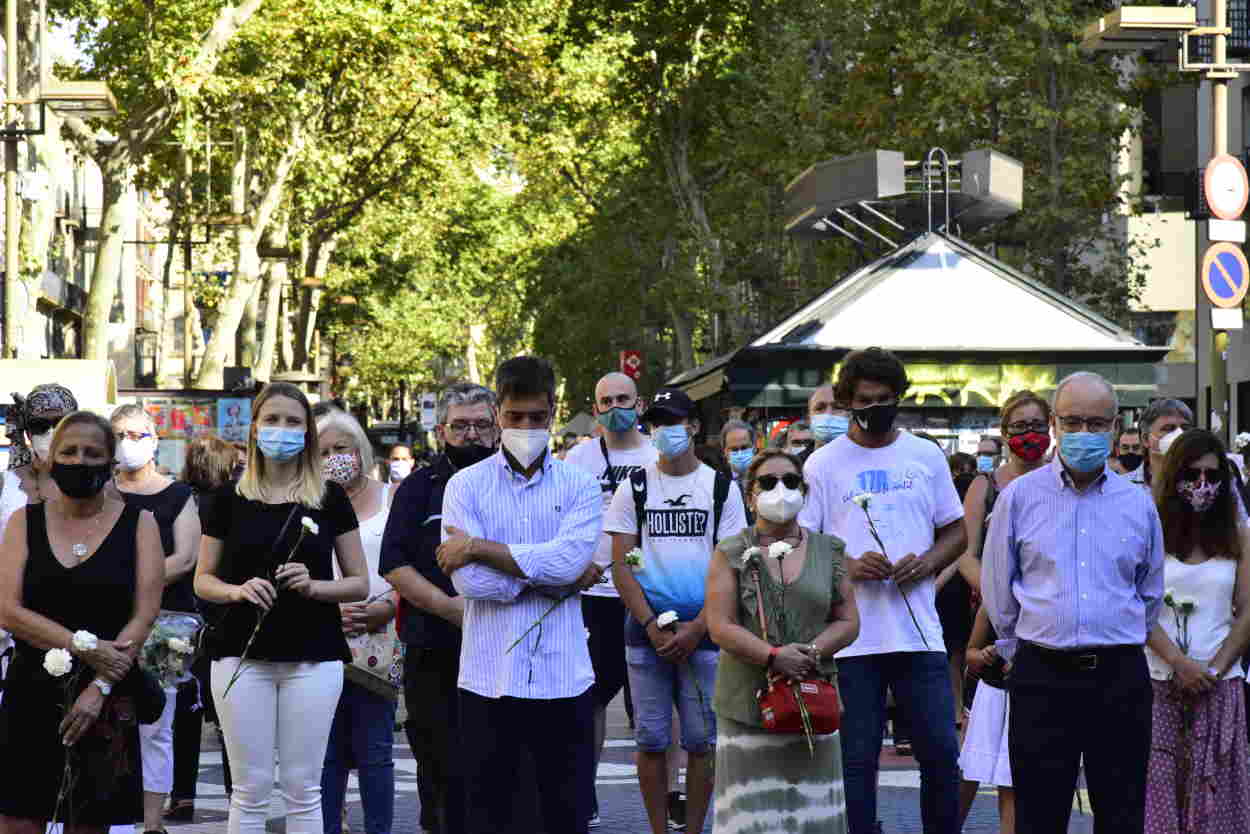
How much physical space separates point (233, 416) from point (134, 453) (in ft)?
66.4

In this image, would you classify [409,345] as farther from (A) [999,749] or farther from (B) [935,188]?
(A) [999,749]

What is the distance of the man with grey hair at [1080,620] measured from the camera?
725 cm

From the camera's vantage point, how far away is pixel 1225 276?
18.3 metres

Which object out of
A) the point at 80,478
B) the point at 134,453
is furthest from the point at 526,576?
the point at 134,453

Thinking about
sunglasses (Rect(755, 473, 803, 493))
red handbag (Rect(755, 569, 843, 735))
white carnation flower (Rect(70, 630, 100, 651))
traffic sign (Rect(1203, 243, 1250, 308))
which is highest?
traffic sign (Rect(1203, 243, 1250, 308))

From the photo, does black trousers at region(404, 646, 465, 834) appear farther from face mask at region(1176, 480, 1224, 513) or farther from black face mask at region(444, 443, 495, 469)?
face mask at region(1176, 480, 1224, 513)

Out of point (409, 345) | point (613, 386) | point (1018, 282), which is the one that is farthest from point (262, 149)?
point (409, 345)

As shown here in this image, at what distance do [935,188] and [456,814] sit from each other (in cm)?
1703

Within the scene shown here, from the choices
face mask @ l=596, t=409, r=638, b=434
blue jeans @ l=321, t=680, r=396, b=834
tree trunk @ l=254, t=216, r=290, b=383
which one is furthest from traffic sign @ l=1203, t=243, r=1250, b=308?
tree trunk @ l=254, t=216, r=290, b=383

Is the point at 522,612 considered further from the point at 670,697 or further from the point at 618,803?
the point at 618,803

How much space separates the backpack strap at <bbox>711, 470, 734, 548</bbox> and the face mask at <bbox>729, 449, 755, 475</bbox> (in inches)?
170

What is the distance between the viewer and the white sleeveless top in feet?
26.8

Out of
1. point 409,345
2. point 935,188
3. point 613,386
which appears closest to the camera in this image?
point 613,386

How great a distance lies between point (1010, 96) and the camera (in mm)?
28953
